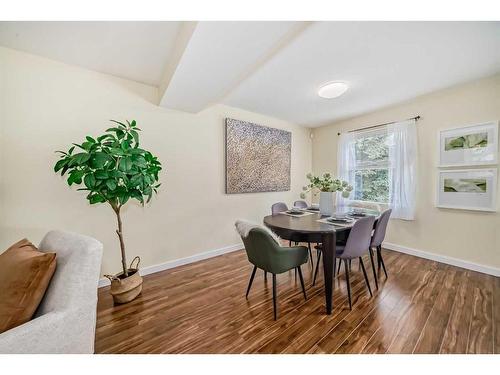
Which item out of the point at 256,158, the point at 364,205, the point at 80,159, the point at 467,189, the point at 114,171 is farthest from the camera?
the point at 364,205

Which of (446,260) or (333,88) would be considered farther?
(446,260)

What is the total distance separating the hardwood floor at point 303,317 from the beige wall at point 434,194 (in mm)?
387

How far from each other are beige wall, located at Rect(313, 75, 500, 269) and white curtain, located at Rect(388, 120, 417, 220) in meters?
0.10

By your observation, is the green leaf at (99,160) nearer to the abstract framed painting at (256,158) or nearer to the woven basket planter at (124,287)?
the woven basket planter at (124,287)

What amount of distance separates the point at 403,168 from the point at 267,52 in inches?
109

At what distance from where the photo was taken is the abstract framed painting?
3141 mm

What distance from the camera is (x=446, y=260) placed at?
8.86 ft

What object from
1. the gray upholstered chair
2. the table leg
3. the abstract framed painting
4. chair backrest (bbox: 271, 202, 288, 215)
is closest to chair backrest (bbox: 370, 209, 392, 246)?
the gray upholstered chair

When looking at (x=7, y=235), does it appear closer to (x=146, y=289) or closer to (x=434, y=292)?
(x=146, y=289)

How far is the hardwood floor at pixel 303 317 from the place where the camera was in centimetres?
136

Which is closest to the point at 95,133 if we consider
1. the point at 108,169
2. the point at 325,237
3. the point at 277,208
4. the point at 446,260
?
the point at 108,169

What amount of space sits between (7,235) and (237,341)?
7.25ft

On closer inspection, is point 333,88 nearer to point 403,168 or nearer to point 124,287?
point 403,168
